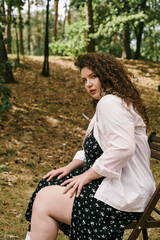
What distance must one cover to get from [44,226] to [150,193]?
0.79 meters

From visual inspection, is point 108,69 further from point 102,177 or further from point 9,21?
point 9,21

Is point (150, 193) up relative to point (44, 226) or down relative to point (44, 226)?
up

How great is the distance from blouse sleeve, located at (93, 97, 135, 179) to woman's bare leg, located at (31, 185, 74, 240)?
1.07 ft

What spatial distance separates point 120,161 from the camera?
162 cm

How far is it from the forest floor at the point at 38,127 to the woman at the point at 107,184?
147 centimetres

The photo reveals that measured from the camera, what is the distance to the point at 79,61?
202cm

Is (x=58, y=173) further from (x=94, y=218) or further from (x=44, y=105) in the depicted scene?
(x=44, y=105)

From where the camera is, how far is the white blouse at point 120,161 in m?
1.61

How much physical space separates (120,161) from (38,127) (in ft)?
17.6

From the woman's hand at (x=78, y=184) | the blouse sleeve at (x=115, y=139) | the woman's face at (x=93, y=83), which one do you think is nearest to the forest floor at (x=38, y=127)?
the woman's hand at (x=78, y=184)

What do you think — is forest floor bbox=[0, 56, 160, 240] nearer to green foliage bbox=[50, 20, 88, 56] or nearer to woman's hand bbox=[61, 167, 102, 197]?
green foliage bbox=[50, 20, 88, 56]

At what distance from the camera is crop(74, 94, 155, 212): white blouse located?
5.27 feet

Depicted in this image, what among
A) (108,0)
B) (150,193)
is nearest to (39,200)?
(150,193)

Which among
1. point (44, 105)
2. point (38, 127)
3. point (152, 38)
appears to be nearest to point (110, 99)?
point (38, 127)
